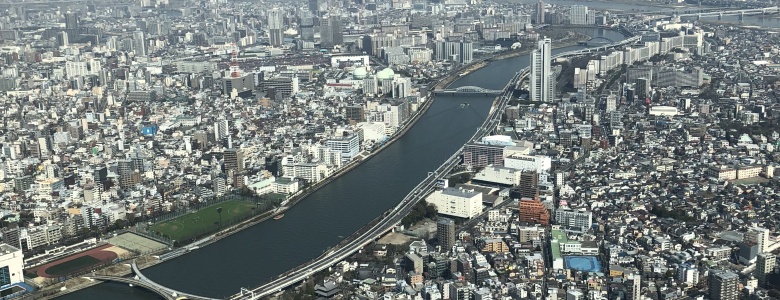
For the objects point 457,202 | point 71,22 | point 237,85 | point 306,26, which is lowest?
point 457,202

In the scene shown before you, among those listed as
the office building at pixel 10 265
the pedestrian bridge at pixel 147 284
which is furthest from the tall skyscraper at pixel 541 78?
the office building at pixel 10 265

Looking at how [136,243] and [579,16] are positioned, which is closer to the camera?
[136,243]

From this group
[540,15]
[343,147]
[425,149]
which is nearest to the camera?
[343,147]

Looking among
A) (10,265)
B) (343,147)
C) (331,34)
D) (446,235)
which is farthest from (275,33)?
(10,265)

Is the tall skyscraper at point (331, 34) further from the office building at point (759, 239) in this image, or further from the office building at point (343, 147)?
the office building at point (759, 239)

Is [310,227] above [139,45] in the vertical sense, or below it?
below

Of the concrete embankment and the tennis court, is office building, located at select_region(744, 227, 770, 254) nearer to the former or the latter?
the concrete embankment

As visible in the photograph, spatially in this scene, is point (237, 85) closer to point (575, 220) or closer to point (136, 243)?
point (136, 243)

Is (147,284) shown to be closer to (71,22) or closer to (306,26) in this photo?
(306,26)

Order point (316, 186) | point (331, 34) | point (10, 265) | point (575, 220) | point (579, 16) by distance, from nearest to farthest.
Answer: point (10, 265) < point (575, 220) < point (316, 186) < point (331, 34) < point (579, 16)
